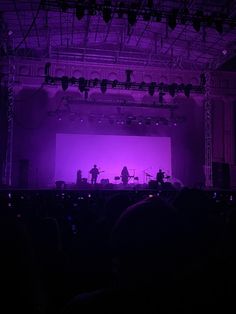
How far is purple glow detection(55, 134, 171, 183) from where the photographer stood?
17578mm

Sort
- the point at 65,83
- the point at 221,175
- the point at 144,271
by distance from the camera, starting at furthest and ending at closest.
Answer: the point at 221,175 → the point at 65,83 → the point at 144,271

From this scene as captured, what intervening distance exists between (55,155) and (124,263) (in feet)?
55.5

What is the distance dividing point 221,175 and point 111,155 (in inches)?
245

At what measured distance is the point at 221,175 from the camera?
1530cm

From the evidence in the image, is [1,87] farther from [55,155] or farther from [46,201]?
[46,201]

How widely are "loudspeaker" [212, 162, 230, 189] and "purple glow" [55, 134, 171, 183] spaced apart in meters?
3.25

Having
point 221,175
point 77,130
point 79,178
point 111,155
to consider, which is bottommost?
point 79,178

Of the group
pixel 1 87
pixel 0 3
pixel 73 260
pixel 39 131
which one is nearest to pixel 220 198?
pixel 73 260

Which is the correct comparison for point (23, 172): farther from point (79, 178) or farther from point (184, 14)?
point (184, 14)

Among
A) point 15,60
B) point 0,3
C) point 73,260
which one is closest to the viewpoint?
point 73,260

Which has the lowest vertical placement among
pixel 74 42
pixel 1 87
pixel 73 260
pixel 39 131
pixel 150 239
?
pixel 73 260

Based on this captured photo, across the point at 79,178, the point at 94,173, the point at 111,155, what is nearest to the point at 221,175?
the point at 111,155

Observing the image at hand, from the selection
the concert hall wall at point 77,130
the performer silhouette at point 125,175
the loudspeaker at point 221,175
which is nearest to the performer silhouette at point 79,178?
the concert hall wall at point 77,130

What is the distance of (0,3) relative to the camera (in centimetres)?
1280
